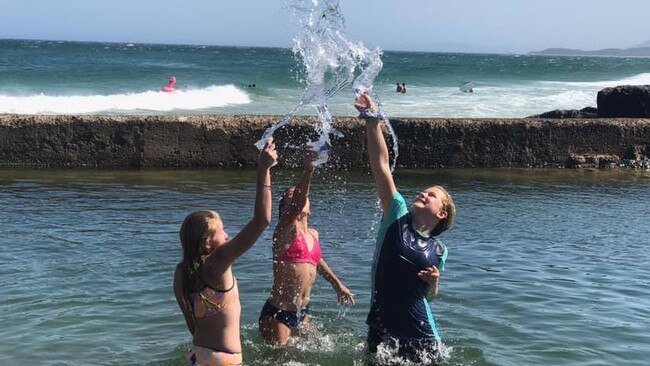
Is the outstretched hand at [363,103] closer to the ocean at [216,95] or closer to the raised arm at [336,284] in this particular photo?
the raised arm at [336,284]

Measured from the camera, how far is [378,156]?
4836 millimetres

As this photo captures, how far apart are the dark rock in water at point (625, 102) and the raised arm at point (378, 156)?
13.1 m

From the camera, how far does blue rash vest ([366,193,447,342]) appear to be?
4.61 metres

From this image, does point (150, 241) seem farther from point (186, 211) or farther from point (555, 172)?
point (555, 172)

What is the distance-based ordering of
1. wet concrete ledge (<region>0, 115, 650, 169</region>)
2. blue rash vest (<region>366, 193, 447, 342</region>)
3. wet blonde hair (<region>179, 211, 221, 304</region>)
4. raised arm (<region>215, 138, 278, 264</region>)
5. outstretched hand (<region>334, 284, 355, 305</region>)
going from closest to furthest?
raised arm (<region>215, 138, 278, 264</region>) → wet blonde hair (<region>179, 211, 221, 304</region>) → blue rash vest (<region>366, 193, 447, 342</region>) → outstretched hand (<region>334, 284, 355, 305</region>) → wet concrete ledge (<region>0, 115, 650, 169</region>)

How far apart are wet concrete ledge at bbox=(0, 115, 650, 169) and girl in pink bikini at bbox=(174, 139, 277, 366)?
8.77 m

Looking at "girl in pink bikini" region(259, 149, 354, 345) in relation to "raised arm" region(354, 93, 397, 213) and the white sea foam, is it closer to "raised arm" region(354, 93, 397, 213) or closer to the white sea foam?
"raised arm" region(354, 93, 397, 213)

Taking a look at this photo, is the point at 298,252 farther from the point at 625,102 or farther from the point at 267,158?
the point at 625,102

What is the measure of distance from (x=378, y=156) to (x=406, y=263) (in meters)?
0.65

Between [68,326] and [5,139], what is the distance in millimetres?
7320

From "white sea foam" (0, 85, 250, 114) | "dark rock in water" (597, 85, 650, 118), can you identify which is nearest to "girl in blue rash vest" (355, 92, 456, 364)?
"dark rock in water" (597, 85, 650, 118)

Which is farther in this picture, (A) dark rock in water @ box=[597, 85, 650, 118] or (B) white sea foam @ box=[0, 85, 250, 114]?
(B) white sea foam @ box=[0, 85, 250, 114]

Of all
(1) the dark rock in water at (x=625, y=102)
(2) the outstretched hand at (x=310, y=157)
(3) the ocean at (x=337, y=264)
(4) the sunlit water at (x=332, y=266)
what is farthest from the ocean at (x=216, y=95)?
(2) the outstretched hand at (x=310, y=157)

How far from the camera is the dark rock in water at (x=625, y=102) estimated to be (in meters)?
16.5
